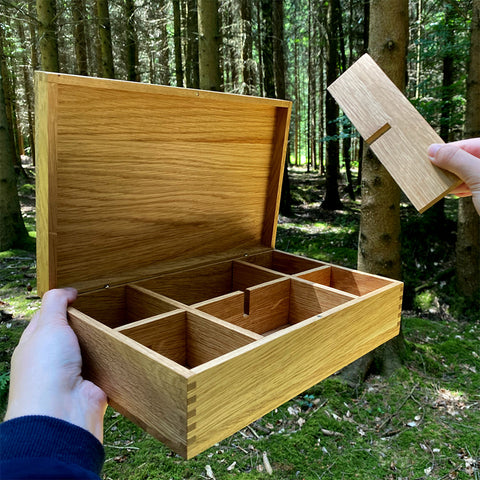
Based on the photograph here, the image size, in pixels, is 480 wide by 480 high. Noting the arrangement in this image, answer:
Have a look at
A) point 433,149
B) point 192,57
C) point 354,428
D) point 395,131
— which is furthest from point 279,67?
point 433,149

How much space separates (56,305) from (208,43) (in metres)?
4.57

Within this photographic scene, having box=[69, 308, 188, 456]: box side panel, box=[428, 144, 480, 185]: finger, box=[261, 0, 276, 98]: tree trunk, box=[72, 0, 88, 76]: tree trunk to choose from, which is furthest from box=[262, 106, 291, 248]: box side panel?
box=[72, 0, 88, 76]: tree trunk

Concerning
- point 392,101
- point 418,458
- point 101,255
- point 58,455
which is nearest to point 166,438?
point 58,455

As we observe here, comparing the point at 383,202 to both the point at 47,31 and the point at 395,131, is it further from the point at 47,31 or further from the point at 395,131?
the point at 47,31

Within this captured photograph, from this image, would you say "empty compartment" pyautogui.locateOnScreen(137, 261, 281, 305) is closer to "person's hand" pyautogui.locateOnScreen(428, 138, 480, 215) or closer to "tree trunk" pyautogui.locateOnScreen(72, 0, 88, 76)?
"person's hand" pyautogui.locateOnScreen(428, 138, 480, 215)

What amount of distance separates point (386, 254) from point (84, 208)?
272 centimetres

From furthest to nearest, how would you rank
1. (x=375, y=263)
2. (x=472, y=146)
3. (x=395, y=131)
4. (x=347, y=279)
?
1. (x=375, y=263)
2. (x=347, y=279)
3. (x=472, y=146)
4. (x=395, y=131)

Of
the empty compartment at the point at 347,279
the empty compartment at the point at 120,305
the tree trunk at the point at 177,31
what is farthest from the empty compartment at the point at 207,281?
the tree trunk at the point at 177,31

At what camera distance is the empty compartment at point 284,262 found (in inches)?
100

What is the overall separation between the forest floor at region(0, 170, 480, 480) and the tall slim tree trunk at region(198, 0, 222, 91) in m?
3.32

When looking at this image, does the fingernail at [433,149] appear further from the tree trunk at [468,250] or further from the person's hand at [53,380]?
the tree trunk at [468,250]

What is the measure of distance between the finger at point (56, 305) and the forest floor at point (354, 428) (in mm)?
1616

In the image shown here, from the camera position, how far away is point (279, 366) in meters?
1.49

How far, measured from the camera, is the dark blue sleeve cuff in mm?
1021
